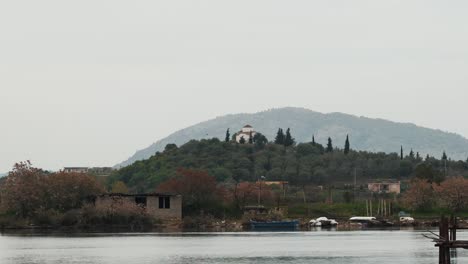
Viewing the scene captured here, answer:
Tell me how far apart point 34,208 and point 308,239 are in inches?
1591

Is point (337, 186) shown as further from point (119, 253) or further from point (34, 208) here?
point (119, 253)

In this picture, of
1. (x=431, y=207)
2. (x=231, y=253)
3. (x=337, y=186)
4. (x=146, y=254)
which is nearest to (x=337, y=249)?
(x=231, y=253)

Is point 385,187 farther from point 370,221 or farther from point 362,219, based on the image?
point 370,221

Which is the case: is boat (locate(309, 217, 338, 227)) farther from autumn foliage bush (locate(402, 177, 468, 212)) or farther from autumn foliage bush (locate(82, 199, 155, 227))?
autumn foliage bush (locate(82, 199, 155, 227))

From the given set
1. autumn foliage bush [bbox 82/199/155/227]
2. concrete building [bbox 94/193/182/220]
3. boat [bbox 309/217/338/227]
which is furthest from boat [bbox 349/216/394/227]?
autumn foliage bush [bbox 82/199/155/227]

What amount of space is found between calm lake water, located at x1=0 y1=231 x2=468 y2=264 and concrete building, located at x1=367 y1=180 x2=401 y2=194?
71.4m

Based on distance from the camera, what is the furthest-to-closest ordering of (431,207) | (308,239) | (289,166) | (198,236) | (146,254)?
(289,166)
(431,207)
(198,236)
(308,239)
(146,254)

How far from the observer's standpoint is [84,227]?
12838 cm

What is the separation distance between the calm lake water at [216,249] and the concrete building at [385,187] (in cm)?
7144

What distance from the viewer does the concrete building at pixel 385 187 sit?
592ft

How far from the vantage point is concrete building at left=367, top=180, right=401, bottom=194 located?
18050cm

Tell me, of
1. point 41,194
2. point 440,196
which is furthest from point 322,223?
point 41,194

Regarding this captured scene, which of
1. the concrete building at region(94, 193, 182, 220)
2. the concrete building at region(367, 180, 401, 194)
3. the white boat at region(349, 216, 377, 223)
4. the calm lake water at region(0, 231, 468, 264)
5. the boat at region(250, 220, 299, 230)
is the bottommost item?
the calm lake water at region(0, 231, 468, 264)

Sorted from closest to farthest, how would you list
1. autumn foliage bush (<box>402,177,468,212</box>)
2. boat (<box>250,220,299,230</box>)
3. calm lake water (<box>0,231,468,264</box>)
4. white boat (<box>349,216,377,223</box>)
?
calm lake water (<box>0,231,468,264</box>)
boat (<box>250,220,299,230</box>)
white boat (<box>349,216,377,223</box>)
autumn foliage bush (<box>402,177,468,212</box>)
